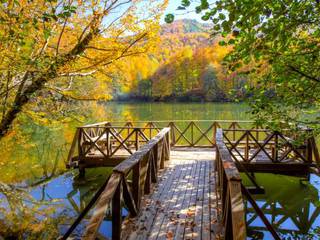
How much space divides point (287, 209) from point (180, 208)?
15.5 feet

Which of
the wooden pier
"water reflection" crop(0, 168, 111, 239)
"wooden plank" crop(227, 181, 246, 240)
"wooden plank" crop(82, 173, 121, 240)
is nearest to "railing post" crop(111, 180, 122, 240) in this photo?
the wooden pier

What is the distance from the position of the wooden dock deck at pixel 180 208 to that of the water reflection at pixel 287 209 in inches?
65.8

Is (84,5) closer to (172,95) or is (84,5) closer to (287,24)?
(287,24)

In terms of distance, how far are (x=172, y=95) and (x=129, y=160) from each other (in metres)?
69.5

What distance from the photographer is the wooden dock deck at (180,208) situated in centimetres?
406

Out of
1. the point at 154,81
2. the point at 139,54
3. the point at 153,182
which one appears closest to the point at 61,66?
the point at 139,54

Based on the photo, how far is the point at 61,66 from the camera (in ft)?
19.0

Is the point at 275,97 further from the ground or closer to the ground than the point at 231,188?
further from the ground

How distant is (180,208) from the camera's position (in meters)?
5.00

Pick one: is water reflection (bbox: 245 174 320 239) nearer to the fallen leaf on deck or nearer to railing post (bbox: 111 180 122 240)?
the fallen leaf on deck

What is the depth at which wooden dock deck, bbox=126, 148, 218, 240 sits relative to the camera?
13.3ft

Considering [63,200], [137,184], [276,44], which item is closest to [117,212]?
[137,184]

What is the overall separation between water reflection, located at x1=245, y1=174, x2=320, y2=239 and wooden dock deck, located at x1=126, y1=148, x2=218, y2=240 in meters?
1.67

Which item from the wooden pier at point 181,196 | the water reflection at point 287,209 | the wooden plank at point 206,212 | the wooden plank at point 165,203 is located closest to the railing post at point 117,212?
the wooden pier at point 181,196
